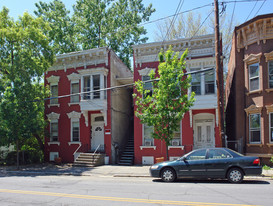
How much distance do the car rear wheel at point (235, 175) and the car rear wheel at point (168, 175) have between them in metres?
2.25

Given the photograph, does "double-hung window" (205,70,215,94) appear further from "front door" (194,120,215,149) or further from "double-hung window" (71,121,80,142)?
"double-hung window" (71,121,80,142)

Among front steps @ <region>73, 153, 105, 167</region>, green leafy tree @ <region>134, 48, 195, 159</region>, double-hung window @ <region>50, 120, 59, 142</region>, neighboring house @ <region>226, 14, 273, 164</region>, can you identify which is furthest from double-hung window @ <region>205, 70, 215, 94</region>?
double-hung window @ <region>50, 120, 59, 142</region>

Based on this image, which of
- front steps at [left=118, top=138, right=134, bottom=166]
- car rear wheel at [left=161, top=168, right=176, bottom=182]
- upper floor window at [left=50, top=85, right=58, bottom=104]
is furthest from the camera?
upper floor window at [left=50, top=85, right=58, bottom=104]

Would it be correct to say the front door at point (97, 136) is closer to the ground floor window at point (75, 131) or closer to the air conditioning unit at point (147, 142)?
the ground floor window at point (75, 131)

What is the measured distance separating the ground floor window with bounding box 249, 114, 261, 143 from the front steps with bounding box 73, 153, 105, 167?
10244 millimetres

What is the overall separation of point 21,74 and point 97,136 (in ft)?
24.0

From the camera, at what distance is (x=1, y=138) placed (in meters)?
17.0

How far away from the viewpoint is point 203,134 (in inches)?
714

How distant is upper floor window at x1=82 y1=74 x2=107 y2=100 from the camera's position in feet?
64.1

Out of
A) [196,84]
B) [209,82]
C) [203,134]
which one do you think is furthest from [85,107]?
[209,82]

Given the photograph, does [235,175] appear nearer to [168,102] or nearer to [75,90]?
[168,102]

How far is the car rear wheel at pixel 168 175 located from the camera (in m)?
11.0

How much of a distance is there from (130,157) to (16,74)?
10.0m

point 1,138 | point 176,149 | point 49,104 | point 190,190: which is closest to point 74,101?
point 49,104
